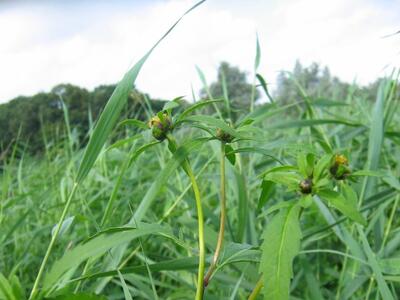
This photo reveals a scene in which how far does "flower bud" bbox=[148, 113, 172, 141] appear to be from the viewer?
0.48 metres

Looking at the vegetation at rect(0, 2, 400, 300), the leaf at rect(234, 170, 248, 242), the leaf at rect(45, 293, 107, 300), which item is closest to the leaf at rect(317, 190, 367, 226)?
the vegetation at rect(0, 2, 400, 300)

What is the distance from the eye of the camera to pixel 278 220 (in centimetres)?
43

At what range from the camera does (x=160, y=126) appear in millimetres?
481

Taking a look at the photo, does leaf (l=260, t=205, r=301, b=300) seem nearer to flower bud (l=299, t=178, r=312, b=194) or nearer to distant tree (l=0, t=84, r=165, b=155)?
flower bud (l=299, t=178, r=312, b=194)

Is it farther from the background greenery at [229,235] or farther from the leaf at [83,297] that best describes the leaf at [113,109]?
the leaf at [83,297]

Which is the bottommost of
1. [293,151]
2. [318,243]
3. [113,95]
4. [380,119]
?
[318,243]

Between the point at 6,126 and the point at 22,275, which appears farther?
the point at 6,126

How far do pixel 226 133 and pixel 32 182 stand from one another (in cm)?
192

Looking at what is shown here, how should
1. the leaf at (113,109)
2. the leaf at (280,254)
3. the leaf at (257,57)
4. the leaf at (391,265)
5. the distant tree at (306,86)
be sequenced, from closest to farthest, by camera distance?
the leaf at (280,254) → the leaf at (113,109) → the leaf at (391,265) → the leaf at (257,57) → the distant tree at (306,86)

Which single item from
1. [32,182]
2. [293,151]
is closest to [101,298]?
[293,151]

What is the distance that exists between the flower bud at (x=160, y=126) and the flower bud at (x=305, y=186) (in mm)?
139

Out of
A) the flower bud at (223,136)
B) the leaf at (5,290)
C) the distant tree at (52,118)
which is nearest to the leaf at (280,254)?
the flower bud at (223,136)

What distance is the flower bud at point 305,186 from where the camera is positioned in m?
0.44

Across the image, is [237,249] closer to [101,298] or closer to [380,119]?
[101,298]
